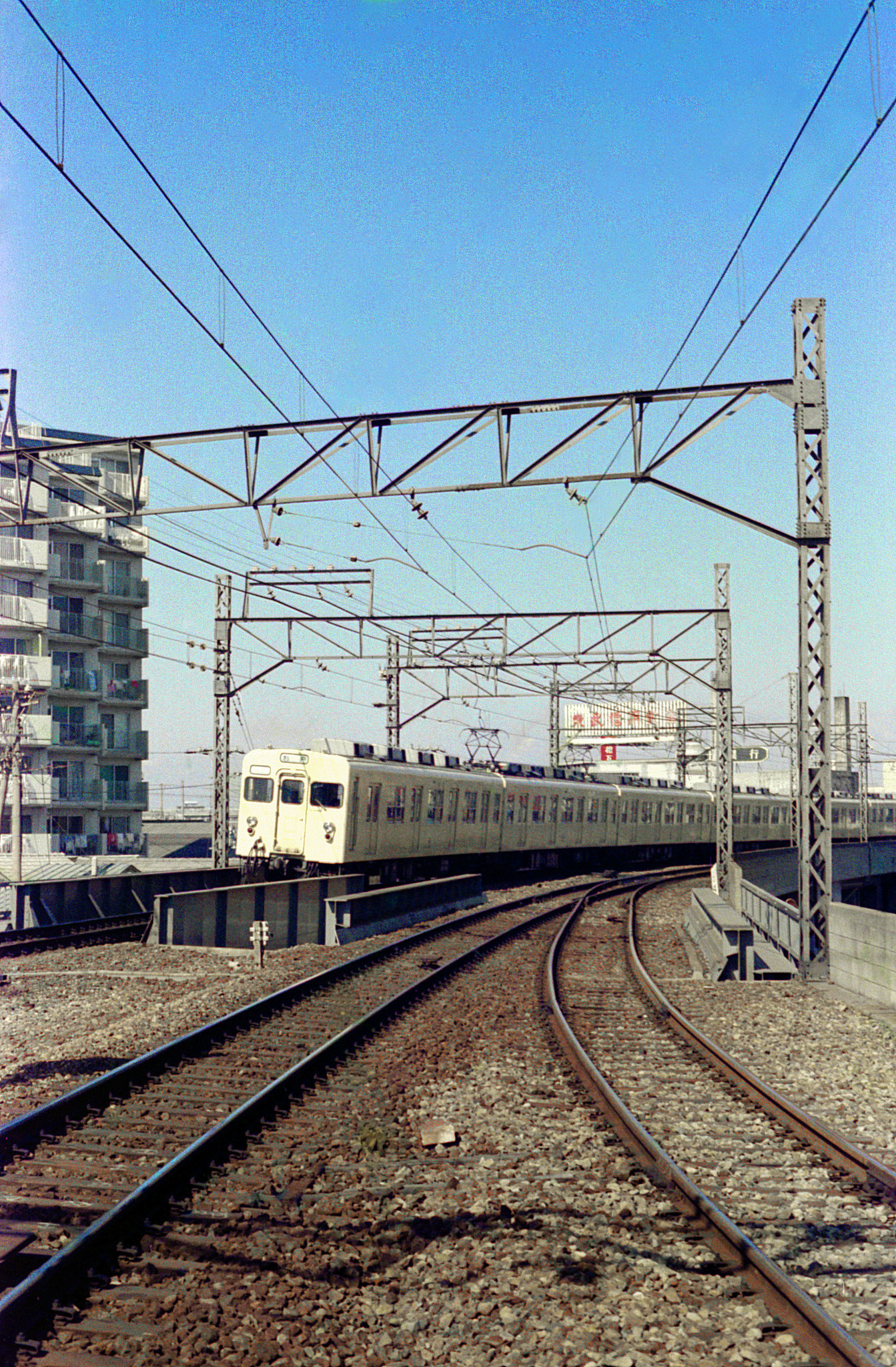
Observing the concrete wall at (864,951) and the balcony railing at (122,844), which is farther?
the balcony railing at (122,844)

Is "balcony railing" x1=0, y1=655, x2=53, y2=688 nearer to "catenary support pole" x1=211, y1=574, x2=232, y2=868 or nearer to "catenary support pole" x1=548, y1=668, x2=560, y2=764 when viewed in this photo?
"catenary support pole" x1=211, y1=574, x2=232, y2=868

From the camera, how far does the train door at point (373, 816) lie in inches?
910

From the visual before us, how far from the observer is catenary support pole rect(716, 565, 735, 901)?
2478 centimetres

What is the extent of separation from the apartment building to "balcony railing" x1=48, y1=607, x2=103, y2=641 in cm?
4

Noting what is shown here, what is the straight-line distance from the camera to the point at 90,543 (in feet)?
137

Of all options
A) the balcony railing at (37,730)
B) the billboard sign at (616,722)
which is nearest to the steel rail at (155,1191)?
the balcony railing at (37,730)

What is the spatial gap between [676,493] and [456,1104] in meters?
7.85

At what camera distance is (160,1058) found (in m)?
7.98

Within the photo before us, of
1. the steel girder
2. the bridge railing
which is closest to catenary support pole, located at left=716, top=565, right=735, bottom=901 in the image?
the steel girder

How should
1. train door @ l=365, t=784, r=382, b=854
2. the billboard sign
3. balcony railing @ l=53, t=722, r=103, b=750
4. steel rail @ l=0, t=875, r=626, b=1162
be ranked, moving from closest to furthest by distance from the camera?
steel rail @ l=0, t=875, r=626, b=1162 < train door @ l=365, t=784, r=382, b=854 < balcony railing @ l=53, t=722, r=103, b=750 < the billboard sign

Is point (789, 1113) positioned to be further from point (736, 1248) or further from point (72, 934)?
point (72, 934)

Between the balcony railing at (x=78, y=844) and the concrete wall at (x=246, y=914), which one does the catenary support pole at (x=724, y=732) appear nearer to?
the concrete wall at (x=246, y=914)

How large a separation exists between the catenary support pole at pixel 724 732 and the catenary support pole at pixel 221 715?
11049 mm

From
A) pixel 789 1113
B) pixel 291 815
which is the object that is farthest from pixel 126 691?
pixel 789 1113
